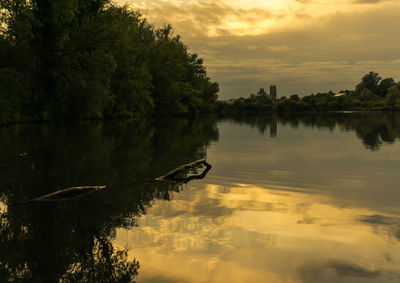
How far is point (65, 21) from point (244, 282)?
154 ft

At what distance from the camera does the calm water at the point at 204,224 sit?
6.26 metres

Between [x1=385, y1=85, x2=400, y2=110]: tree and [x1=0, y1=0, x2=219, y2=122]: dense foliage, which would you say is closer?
[x1=0, y1=0, x2=219, y2=122]: dense foliage

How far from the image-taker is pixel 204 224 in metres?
8.74

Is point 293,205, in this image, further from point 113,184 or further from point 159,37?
point 159,37

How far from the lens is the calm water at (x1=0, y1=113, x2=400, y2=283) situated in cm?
626

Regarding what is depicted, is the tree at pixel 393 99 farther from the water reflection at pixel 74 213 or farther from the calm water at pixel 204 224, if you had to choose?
the water reflection at pixel 74 213

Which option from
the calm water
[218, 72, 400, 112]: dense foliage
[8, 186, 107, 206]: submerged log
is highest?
[218, 72, 400, 112]: dense foliage

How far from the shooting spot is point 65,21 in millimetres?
46000

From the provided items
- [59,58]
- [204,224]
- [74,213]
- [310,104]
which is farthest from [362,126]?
[310,104]

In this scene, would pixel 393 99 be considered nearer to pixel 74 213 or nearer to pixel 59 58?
pixel 59 58

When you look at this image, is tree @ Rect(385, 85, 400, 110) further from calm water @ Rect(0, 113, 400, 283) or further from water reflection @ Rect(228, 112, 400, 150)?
calm water @ Rect(0, 113, 400, 283)

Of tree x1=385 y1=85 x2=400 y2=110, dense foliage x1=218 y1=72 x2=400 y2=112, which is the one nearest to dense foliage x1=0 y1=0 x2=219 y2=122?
dense foliage x1=218 y1=72 x2=400 y2=112

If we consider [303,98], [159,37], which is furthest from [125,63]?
[303,98]

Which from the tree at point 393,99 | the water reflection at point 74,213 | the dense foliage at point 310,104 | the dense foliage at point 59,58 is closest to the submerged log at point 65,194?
the water reflection at point 74,213
